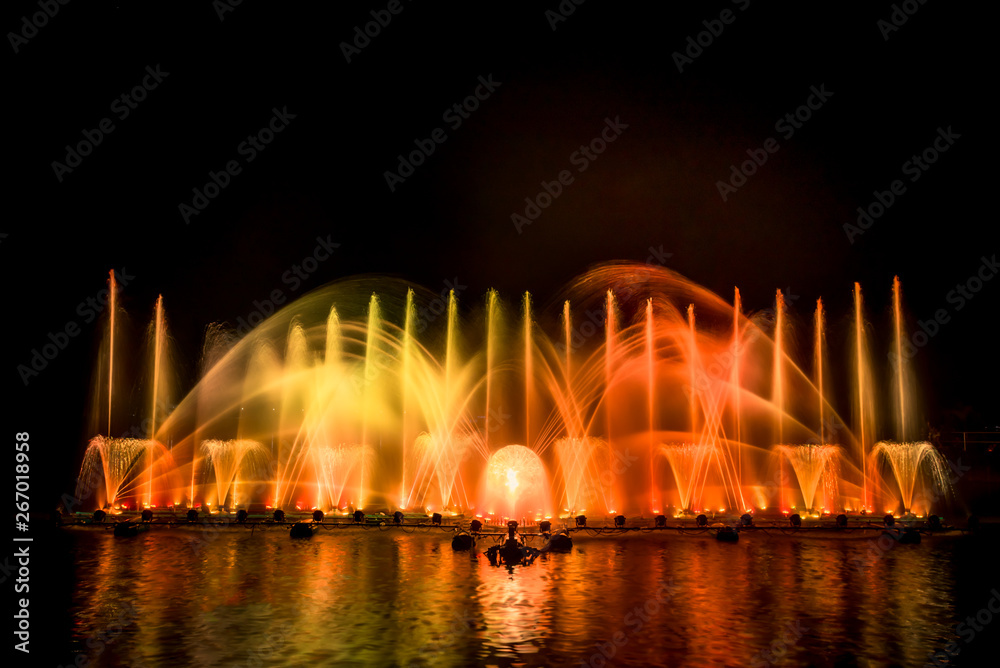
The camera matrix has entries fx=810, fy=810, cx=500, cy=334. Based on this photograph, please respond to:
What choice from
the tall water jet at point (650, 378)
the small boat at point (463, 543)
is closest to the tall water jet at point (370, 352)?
the tall water jet at point (650, 378)

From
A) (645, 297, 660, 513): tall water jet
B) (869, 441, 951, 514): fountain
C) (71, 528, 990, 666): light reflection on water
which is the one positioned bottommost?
(71, 528, 990, 666): light reflection on water

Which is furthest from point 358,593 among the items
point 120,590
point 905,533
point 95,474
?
point 95,474

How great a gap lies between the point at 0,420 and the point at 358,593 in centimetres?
4620

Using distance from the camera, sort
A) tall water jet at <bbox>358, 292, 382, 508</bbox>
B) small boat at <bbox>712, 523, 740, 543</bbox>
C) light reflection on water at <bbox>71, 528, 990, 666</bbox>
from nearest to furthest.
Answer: light reflection on water at <bbox>71, 528, 990, 666</bbox> < small boat at <bbox>712, 523, 740, 543</bbox> < tall water jet at <bbox>358, 292, 382, 508</bbox>

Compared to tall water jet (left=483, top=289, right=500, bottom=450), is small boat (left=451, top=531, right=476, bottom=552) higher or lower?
lower

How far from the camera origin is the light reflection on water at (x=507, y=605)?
16.2m

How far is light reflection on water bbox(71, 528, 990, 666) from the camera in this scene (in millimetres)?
16219

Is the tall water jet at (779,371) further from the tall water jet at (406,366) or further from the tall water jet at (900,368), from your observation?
the tall water jet at (406,366)

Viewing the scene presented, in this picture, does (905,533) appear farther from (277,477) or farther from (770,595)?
(277,477)

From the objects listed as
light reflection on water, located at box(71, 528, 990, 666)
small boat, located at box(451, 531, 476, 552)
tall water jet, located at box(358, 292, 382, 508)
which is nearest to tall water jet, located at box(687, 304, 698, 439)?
light reflection on water, located at box(71, 528, 990, 666)

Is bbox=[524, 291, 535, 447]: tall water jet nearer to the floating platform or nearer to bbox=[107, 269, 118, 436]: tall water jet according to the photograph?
the floating platform

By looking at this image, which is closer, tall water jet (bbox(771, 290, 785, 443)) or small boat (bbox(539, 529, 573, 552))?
small boat (bbox(539, 529, 573, 552))

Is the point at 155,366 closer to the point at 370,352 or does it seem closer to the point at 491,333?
the point at 370,352

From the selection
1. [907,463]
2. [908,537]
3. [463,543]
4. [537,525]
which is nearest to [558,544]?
[463,543]
